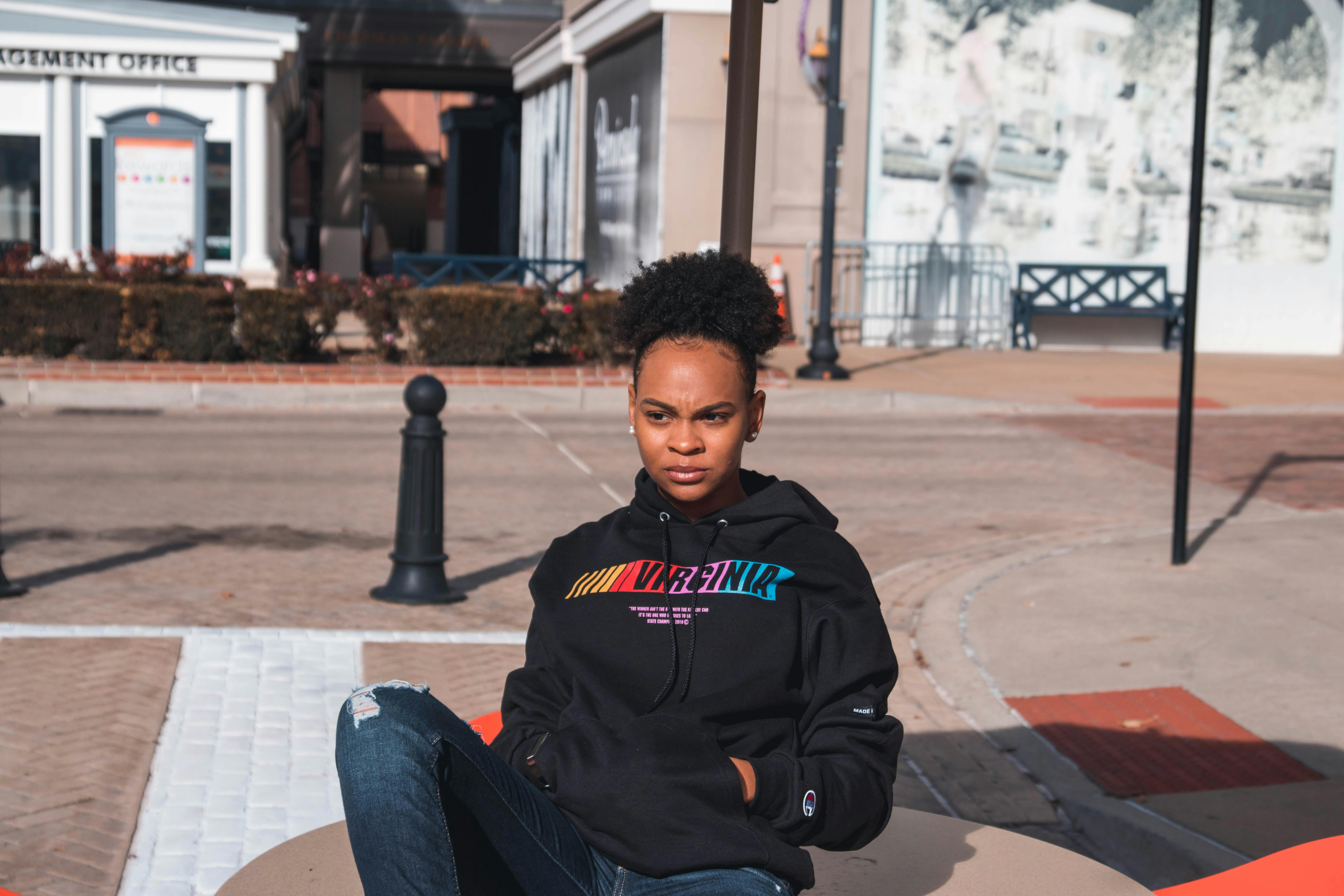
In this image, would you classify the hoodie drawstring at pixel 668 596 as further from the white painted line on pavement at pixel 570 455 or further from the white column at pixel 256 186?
the white column at pixel 256 186

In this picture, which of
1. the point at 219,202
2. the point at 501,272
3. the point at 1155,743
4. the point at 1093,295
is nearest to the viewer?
the point at 1155,743

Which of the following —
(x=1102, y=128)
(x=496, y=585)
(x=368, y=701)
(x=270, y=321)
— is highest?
(x=1102, y=128)

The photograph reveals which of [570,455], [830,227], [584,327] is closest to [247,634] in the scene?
[570,455]

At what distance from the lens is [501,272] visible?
25.2m

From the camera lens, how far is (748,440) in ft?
8.09

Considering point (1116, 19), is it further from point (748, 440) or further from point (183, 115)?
point (748, 440)

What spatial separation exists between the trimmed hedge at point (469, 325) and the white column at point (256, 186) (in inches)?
265

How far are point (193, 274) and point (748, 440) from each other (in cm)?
1565

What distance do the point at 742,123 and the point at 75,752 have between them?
287cm

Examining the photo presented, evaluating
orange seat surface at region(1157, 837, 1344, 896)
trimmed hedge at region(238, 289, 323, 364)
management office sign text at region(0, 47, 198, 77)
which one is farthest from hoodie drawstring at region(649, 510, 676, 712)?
management office sign text at region(0, 47, 198, 77)

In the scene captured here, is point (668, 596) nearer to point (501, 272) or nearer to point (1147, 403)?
point (1147, 403)

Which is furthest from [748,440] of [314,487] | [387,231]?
[387,231]

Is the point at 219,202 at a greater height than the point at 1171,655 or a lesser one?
greater

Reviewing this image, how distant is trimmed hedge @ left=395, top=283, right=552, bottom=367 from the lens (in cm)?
1512
